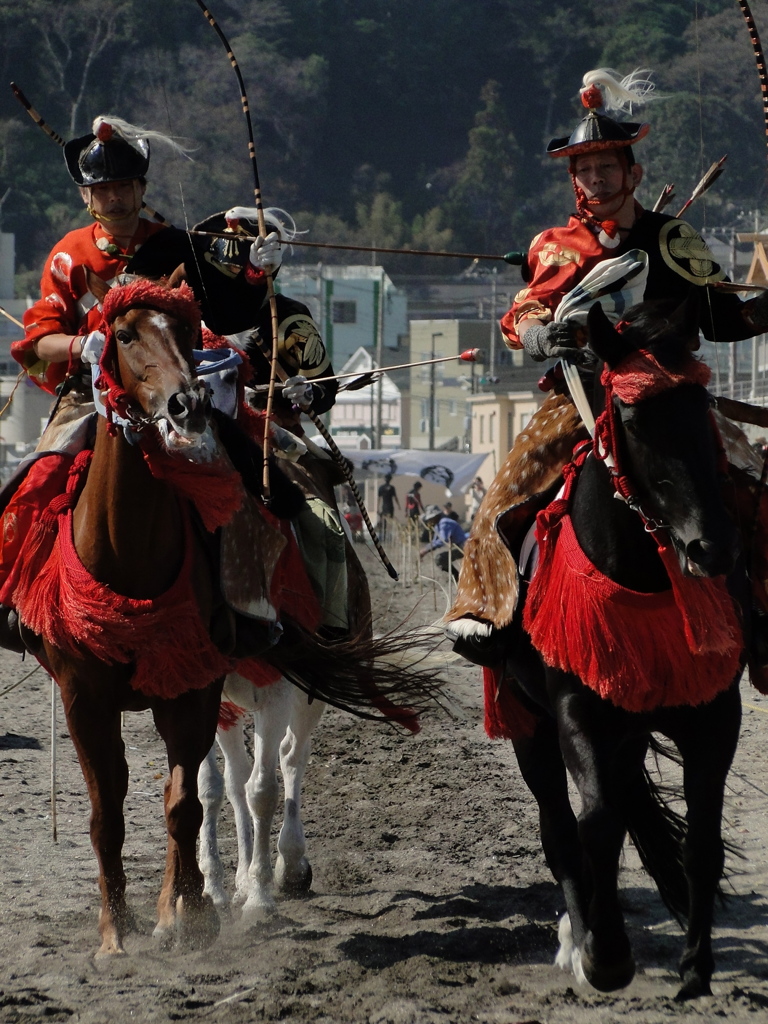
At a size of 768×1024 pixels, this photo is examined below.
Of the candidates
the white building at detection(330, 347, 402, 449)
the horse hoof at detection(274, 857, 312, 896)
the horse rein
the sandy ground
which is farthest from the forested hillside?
the horse rein

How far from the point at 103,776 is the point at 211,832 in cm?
97

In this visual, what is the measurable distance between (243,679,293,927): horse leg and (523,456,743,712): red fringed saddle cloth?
80.8 inches

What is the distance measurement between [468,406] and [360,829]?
66060 mm

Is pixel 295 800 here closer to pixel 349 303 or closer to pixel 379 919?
pixel 379 919

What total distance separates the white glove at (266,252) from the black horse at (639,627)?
1.87 meters

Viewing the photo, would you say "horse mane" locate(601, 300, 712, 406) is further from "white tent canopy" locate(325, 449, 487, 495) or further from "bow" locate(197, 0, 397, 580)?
"white tent canopy" locate(325, 449, 487, 495)

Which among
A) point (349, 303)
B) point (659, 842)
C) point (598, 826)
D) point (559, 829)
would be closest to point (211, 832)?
point (559, 829)

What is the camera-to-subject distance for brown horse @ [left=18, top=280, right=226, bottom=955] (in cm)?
548

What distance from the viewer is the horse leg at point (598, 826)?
199 inches

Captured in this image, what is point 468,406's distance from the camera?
7344 cm

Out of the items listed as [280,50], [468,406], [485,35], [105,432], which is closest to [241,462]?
[105,432]

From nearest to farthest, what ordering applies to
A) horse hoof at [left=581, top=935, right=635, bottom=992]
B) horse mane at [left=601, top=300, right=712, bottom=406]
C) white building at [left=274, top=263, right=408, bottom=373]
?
horse mane at [left=601, top=300, right=712, bottom=406], horse hoof at [left=581, top=935, right=635, bottom=992], white building at [left=274, top=263, right=408, bottom=373]

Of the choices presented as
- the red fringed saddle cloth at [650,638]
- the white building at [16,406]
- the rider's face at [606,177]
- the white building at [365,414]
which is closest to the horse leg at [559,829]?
the red fringed saddle cloth at [650,638]

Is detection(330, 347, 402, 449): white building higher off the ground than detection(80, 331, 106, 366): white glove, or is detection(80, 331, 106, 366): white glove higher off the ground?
detection(330, 347, 402, 449): white building
